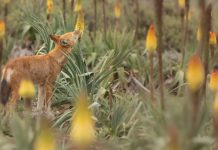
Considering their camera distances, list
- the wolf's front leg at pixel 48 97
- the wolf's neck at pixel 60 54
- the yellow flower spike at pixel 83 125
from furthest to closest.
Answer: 1. the wolf's neck at pixel 60 54
2. the wolf's front leg at pixel 48 97
3. the yellow flower spike at pixel 83 125

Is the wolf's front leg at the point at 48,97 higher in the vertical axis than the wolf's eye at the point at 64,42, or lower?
lower

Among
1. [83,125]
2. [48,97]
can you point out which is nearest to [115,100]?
[48,97]

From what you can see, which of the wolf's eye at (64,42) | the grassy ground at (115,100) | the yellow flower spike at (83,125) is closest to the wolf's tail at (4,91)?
the grassy ground at (115,100)

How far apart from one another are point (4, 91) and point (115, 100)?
119 centimetres

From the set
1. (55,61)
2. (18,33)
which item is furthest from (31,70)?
(18,33)

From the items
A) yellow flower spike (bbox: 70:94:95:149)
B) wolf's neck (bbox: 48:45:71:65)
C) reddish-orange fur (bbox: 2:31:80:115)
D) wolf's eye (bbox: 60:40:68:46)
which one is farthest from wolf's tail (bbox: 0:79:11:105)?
yellow flower spike (bbox: 70:94:95:149)

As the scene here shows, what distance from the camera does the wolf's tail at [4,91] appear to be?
5547mm

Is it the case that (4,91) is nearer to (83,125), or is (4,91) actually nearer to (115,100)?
(115,100)

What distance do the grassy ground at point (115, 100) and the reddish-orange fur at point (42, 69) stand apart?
0.21 m

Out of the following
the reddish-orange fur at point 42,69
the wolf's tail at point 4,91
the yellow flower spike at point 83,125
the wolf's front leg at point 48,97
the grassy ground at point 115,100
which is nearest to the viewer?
the yellow flower spike at point 83,125

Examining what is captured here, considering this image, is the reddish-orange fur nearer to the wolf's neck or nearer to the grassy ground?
the wolf's neck

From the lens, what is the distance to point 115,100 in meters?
6.23

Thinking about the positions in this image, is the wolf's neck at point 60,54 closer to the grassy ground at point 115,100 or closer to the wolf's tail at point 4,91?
the grassy ground at point 115,100

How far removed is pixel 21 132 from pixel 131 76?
4.19m
